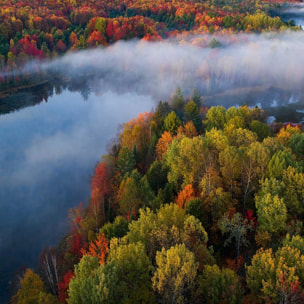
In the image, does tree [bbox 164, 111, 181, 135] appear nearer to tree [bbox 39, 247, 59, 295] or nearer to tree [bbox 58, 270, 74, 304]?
tree [bbox 39, 247, 59, 295]

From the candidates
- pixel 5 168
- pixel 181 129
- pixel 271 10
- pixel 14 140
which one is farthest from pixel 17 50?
pixel 271 10

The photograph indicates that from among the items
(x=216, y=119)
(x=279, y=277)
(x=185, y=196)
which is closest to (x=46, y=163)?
(x=216, y=119)

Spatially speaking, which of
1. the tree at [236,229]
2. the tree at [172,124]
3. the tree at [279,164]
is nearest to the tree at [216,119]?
the tree at [172,124]

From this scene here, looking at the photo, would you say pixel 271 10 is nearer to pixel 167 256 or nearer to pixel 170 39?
pixel 170 39

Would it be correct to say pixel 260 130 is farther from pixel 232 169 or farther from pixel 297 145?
pixel 232 169

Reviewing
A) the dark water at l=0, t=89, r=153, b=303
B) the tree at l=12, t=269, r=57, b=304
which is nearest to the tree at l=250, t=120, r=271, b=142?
the dark water at l=0, t=89, r=153, b=303

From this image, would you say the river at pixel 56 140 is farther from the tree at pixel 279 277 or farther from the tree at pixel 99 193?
the tree at pixel 279 277
